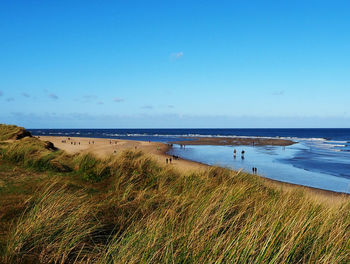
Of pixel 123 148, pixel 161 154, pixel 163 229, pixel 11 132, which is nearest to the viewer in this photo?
pixel 163 229

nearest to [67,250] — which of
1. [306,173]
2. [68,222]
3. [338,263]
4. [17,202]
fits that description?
[68,222]

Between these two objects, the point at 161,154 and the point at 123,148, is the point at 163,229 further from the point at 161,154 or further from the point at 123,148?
the point at 123,148

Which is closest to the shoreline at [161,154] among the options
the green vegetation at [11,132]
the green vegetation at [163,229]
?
the green vegetation at [163,229]

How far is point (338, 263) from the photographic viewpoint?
307 centimetres

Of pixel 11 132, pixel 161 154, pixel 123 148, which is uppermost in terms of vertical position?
pixel 11 132

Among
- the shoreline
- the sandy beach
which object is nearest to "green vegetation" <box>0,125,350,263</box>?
the shoreline

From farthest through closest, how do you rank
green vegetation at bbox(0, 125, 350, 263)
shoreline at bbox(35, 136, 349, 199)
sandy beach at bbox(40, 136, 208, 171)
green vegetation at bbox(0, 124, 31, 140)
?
1. sandy beach at bbox(40, 136, 208, 171)
2. green vegetation at bbox(0, 124, 31, 140)
3. shoreline at bbox(35, 136, 349, 199)
4. green vegetation at bbox(0, 125, 350, 263)

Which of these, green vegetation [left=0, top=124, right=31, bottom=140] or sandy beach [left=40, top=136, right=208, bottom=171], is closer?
green vegetation [left=0, top=124, right=31, bottom=140]

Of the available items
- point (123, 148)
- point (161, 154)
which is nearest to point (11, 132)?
point (161, 154)

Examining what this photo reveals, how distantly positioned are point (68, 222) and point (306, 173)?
22.5 m

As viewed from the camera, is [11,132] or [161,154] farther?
[161,154]

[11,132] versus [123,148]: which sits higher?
[11,132]

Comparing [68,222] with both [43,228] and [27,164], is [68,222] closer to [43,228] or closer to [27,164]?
[43,228]

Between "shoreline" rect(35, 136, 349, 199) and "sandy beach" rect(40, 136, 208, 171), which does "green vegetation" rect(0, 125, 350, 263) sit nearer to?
"shoreline" rect(35, 136, 349, 199)
